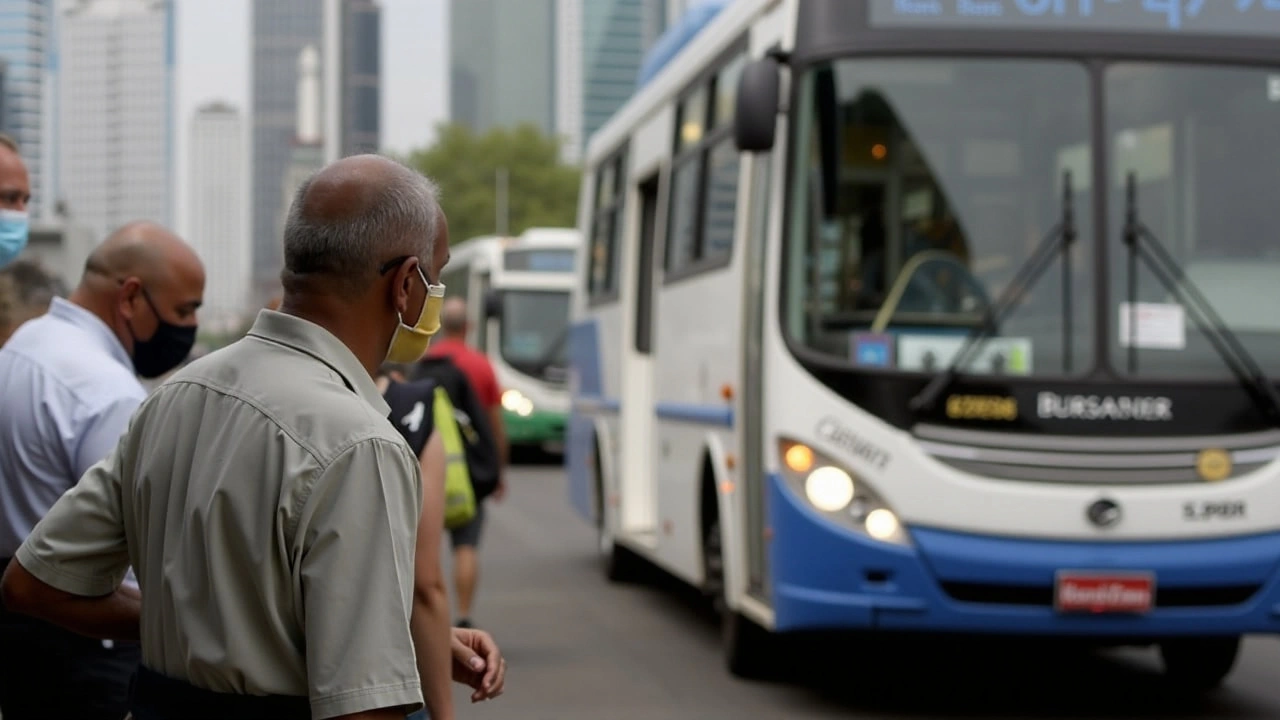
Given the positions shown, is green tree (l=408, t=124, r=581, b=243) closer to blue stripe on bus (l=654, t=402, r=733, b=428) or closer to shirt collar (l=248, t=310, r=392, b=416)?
blue stripe on bus (l=654, t=402, r=733, b=428)

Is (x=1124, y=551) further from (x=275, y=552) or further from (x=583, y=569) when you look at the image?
(x=583, y=569)

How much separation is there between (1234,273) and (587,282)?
753cm

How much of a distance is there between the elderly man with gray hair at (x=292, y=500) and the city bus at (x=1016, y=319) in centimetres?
514

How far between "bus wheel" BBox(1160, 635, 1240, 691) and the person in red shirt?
3.36 meters

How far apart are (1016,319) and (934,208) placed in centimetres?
57

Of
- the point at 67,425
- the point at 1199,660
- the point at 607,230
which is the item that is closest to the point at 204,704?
the point at 67,425

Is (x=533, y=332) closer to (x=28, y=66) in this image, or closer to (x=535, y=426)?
(x=535, y=426)

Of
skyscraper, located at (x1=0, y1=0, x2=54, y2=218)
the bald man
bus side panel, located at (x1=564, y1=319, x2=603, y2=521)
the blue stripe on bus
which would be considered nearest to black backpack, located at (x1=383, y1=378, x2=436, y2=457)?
the bald man

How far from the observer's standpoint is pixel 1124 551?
773cm

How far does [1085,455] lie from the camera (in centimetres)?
781


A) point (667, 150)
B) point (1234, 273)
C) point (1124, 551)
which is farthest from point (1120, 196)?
point (667, 150)

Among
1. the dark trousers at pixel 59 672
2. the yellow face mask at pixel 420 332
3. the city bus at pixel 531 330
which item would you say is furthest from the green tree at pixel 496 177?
the yellow face mask at pixel 420 332

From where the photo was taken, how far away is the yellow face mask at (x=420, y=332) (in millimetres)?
2837

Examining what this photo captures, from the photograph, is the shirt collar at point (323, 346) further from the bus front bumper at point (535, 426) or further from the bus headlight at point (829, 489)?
the bus front bumper at point (535, 426)
